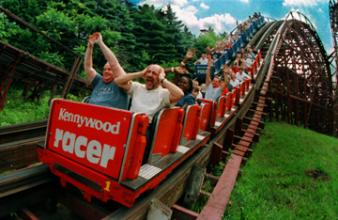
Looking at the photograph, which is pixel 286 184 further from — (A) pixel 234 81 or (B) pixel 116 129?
(A) pixel 234 81

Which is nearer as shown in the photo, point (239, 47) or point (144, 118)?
point (144, 118)

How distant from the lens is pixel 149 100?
3.25m

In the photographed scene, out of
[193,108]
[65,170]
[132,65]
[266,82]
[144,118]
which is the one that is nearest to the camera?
[144,118]

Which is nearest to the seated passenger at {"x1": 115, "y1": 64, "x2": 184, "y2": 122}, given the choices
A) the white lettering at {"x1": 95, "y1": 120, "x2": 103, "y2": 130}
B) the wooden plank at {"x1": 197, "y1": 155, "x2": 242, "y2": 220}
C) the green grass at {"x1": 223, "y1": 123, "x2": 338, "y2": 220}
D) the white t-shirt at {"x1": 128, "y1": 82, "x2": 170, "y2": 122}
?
the white t-shirt at {"x1": 128, "y1": 82, "x2": 170, "y2": 122}

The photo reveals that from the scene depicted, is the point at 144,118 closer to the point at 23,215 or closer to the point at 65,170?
the point at 65,170

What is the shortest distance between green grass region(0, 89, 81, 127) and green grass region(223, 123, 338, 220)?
16.0 feet

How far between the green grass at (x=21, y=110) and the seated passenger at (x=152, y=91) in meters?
3.90

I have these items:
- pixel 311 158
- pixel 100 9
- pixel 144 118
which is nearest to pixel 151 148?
pixel 144 118

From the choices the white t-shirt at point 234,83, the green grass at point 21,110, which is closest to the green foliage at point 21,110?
the green grass at point 21,110

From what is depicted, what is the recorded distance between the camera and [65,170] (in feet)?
9.00

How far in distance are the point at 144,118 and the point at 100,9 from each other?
53.1 feet

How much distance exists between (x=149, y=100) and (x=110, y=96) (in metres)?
0.49

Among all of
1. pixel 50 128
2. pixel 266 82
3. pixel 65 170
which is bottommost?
pixel 65 170

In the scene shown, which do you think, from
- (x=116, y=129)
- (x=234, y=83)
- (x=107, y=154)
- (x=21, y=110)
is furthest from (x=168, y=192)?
(x=234, y=83)
